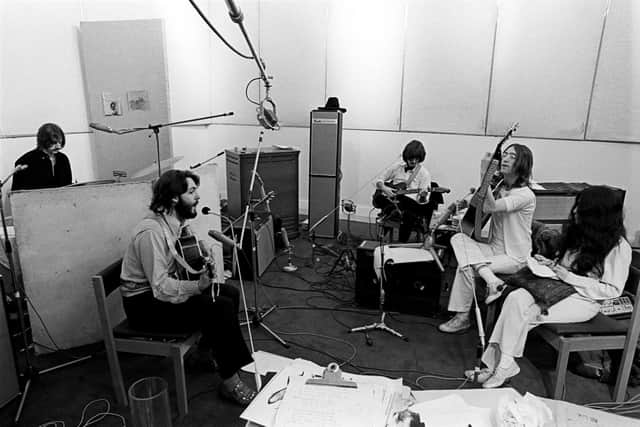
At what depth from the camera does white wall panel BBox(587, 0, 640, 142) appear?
4.09 meters

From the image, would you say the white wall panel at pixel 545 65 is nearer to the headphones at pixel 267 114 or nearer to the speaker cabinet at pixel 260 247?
the speaker cabinet at pixel 260 247

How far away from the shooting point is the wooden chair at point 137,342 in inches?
78.2

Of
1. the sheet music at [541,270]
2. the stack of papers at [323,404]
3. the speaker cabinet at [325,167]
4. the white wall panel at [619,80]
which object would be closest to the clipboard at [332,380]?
the stack of papers at [323,404]

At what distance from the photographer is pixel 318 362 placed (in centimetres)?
255

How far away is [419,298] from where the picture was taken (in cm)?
312

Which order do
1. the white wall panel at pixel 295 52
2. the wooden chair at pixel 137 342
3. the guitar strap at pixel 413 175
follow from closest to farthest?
the wooden chair at pixel 137 342 → the guitar strap at pixel 413 175 → the white wall panel at pixel 295 52

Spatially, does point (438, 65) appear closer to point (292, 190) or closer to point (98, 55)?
point (292, 190)

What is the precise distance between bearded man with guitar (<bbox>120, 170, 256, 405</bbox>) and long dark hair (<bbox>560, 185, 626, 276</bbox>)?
1.85m

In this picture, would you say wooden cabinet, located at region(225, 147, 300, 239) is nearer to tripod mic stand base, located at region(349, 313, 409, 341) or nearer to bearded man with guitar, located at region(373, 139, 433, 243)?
bearded man with guitar, located at region(373, 139, 433, 243)

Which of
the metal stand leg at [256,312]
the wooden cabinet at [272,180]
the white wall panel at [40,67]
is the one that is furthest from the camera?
the wooden cabinet at [272,180]

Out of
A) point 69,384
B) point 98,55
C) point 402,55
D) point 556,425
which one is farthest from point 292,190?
point 556,425

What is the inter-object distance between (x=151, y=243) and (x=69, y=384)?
3.38 ft

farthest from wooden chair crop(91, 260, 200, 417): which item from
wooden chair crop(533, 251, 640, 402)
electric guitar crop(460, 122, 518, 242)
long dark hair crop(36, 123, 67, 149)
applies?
electric guitar crop(460, 122, 518, 242)

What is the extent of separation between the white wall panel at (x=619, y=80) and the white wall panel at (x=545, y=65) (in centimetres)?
10
